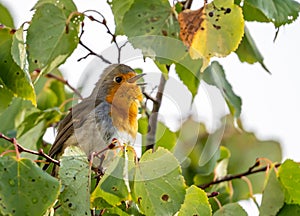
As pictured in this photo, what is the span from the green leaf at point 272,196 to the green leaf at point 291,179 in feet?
0.08

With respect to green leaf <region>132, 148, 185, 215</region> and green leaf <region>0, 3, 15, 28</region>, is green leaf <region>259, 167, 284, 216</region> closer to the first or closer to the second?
green leaf <region>132, 148, 185, 215</region>

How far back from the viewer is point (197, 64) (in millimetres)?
3365

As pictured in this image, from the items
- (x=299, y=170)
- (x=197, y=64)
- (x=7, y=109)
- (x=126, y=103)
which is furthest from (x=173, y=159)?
(x=7, y=109)

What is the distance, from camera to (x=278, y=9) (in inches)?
123

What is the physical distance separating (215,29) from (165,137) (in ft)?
2.88

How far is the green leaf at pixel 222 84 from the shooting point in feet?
11.4

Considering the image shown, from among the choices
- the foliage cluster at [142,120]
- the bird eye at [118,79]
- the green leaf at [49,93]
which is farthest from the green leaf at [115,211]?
the green leaf at [49,93]

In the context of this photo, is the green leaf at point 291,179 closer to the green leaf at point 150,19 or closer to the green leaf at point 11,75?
the green leaf at point 150,19

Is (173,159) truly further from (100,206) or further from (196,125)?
(196,125)

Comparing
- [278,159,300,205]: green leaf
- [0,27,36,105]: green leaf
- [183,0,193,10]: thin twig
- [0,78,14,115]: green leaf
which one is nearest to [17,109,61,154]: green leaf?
[0,78,14,115]: green leaf

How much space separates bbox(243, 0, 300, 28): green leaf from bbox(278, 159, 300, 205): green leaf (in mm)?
558

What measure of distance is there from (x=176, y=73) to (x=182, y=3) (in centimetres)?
31

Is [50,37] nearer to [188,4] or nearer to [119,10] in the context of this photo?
[119,10]

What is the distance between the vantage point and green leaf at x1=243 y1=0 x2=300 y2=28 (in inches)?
119
